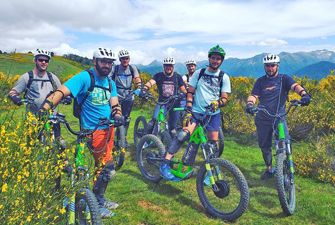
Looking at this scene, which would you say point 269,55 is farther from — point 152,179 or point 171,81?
point 152,179

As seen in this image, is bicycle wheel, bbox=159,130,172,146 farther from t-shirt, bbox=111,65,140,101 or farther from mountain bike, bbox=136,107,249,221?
t-shirt, bbox=111,65,140,101

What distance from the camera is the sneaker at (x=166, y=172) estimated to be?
6.59 m

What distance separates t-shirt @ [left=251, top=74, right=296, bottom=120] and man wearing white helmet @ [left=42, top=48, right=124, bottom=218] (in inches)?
134

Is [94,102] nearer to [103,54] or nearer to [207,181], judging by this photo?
[103,54]

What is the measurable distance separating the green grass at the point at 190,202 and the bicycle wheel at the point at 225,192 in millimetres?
191

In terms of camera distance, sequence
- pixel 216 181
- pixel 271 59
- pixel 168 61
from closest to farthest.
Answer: pixel 216 181
pixel 271 59
pixel 168 61

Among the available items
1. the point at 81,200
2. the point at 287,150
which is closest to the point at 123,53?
the point at 287,150

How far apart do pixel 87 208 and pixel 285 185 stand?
358 centimetres

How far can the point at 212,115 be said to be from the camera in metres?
6.73

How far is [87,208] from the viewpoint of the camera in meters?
4.38

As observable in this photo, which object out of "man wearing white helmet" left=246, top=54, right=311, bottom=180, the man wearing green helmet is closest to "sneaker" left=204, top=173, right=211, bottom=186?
the man wearing green helmet

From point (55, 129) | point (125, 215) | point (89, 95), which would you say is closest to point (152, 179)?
point (125, 215)

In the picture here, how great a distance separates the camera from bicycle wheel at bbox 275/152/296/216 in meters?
5.62

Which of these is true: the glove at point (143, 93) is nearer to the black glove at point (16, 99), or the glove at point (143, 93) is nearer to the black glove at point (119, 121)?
the black glove at point (16, 99)
